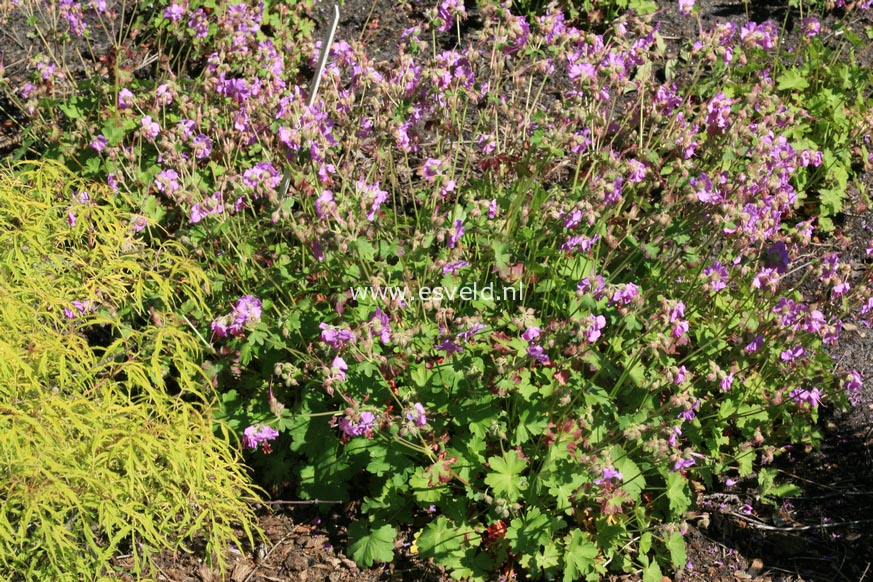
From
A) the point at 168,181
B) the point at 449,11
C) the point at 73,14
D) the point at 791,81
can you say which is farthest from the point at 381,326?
the point at 791,81

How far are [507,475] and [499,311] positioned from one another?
0.77m

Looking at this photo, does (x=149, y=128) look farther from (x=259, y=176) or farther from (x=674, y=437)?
(x=674, y=437)

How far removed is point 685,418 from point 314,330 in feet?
4.44

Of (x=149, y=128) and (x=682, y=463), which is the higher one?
(x=149, y=128)

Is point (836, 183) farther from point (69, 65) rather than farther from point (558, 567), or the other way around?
point (69, 65)

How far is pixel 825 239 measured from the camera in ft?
14.6

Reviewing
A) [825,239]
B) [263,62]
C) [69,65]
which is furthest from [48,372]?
[825,239]

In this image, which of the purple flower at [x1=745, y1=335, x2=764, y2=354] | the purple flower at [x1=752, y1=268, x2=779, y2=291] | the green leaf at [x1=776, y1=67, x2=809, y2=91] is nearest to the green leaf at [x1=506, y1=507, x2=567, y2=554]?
the purple flower at [x1=745, y1=335, x2=764, y2=354]

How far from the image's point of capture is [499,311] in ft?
11.8

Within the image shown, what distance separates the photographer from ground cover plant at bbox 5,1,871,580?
306 centimetres

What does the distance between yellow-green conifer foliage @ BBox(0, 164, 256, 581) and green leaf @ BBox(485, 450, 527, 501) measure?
2.69ft

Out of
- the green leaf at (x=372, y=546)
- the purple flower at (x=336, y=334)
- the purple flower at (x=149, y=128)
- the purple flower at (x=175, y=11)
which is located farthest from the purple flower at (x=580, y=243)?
the purple flower at (x=175, y=11)

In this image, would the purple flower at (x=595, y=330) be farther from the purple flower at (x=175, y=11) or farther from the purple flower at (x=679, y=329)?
the purple flower at (x=175, y=11)

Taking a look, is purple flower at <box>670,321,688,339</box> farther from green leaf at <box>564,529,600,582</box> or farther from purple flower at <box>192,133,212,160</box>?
purple flower at <box>192,133,212,160</box>
